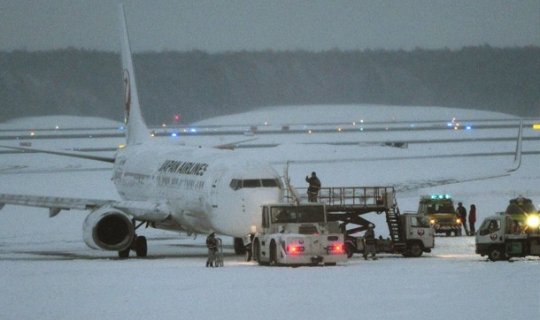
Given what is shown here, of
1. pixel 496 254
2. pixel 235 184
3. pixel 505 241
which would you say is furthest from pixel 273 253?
pixel 505 241

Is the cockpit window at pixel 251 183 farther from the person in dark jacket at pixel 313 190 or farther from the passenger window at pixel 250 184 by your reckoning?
the person in dark jacket at pixel 313 190

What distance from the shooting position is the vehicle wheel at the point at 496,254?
34.2m

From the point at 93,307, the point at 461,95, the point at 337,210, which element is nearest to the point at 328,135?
the point at 461,95

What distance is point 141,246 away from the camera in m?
40.2

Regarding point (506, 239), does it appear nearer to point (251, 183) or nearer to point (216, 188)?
point (251, 183)

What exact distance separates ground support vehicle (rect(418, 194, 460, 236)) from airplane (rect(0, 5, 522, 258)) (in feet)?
37.2

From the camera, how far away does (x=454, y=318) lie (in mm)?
20047

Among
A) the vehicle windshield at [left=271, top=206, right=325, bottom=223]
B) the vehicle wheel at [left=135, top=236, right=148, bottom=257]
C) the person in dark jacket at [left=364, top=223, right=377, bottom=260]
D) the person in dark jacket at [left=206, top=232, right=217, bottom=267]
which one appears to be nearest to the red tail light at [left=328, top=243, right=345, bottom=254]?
the vehicle windshield at [left=271, top=206, right=325, bottom=223]

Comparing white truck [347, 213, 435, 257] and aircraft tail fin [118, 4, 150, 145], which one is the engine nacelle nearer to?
white truck [347, 213, 435, 257]

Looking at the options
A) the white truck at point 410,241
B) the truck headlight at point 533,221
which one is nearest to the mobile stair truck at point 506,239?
the truck headlight at point 533,221

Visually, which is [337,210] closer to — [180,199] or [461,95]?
[180,199]

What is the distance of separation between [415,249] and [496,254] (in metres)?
4.24

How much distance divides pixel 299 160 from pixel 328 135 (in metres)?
37.4

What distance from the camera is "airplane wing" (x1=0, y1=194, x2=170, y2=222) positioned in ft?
134
